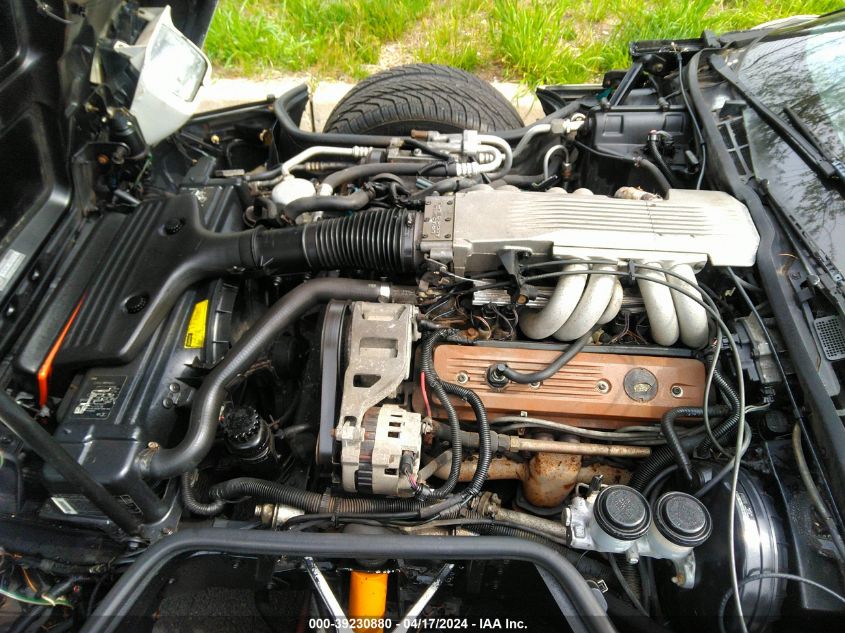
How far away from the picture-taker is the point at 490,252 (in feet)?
5.20

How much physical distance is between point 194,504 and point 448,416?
0.71 meters

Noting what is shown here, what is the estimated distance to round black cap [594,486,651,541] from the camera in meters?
1.25

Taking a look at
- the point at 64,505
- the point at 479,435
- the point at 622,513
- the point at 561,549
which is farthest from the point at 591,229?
the point at 64,505

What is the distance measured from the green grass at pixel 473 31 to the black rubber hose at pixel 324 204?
2199 mm

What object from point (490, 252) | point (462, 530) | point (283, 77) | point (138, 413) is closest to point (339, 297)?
point (490, 252)

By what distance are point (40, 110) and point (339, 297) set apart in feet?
3.71

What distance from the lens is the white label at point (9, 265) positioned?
1641 mm

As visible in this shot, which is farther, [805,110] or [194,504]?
[805,110]

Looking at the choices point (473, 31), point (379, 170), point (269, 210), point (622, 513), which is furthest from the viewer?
point (473, 31)

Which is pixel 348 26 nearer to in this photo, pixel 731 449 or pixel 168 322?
pixel 168 322

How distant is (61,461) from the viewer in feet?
3.78

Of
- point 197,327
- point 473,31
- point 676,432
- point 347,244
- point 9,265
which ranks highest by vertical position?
point 473,31

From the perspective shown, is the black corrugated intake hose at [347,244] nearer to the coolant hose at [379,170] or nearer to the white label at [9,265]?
the coolant hose at [379,170]

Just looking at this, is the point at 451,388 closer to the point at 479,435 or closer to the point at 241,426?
the point at 479,435
